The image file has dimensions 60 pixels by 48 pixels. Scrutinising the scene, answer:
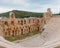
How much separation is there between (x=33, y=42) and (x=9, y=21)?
8.56 m

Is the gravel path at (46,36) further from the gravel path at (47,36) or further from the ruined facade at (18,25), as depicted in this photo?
the ruined facade at (18,25)

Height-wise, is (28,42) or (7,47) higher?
(7,47)

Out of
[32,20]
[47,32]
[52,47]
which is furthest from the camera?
[32,20]

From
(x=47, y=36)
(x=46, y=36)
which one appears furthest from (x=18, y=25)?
(x=47, y=36)

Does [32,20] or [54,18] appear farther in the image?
[32,20]

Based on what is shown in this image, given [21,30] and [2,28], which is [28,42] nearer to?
[2,28]

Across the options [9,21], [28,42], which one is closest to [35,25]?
[9,21]

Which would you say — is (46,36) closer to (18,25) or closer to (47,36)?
(47,36)

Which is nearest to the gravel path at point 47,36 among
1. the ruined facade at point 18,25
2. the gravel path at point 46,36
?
the gravel path at point 46,36

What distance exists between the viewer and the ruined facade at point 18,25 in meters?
36.0

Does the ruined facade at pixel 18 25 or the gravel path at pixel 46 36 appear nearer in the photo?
the gravel path at pixel 46 36

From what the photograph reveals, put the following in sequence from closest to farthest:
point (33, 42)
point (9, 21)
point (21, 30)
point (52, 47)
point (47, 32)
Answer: point (52, 47)
point (33, 42)
point (47, 32)
point (9, 21)
point (21, 30)

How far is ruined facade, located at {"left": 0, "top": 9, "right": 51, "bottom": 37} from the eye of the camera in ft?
118

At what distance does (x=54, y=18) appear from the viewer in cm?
3888
